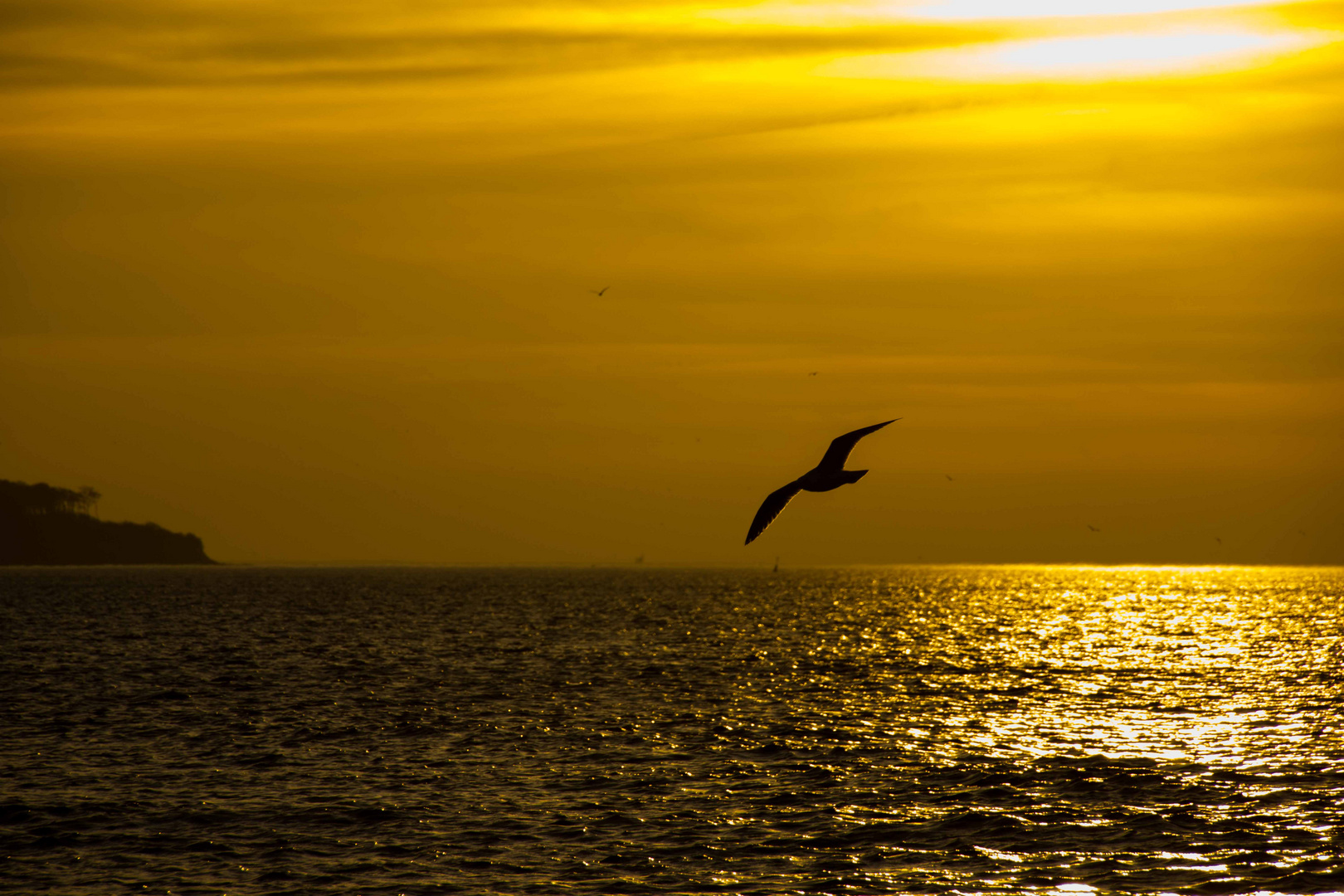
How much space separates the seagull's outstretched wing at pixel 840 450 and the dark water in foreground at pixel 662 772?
10320 mm

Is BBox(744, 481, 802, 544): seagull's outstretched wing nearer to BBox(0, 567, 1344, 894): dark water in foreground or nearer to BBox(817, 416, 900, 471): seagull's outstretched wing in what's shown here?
BBox(817, 416, 900, 471): seagull's outstretched wing

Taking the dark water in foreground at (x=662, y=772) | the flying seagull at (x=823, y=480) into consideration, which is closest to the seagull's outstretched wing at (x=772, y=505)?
the flying seagull at (x=823, y=480)

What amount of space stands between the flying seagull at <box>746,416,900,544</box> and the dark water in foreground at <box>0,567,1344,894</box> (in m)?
10.4

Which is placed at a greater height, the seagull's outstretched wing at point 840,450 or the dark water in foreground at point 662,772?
the seagull's outstretched wing at point 840,450

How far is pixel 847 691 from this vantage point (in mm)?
60938

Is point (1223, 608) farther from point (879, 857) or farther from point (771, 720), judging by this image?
point (879, 857)

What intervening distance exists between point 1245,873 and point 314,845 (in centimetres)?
2013

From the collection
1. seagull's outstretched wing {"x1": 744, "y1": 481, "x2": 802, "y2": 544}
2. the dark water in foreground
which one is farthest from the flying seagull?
the dark water in foreground

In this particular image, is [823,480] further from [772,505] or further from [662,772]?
[662,772]

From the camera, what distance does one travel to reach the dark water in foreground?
28953 mm

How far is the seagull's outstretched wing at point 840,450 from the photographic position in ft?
70.4

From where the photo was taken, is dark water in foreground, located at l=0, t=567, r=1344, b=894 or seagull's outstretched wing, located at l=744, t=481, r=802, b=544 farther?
dark water in foreground, located at l=0, t=567, r=1344, b=894

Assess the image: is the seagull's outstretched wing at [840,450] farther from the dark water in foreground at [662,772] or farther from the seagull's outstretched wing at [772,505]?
the dark water in foreground at [662,772]

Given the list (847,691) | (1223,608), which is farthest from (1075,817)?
(1223,608)
